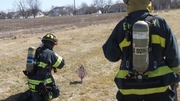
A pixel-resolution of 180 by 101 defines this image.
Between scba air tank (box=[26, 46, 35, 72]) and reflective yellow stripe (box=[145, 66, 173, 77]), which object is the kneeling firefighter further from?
reflective yellow stripe (box=[145, 66, 173, 77])

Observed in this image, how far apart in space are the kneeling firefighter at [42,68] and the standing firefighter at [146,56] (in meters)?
2.39

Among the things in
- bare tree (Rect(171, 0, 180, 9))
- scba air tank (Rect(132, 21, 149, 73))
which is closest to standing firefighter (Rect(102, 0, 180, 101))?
scba air tank (Rect(132, 21, 149, 73))

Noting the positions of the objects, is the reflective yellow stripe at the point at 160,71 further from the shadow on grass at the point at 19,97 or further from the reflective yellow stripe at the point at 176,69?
the shadow on grass at the point at 19,97

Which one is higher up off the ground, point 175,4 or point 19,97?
point 175,4

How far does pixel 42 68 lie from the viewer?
4973 millimetres

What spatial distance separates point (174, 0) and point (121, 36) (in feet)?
309

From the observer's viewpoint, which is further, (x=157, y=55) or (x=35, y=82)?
(x=35, y=82)

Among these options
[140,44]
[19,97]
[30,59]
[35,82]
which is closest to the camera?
[140,44]

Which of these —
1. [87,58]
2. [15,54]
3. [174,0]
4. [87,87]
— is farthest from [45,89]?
[174,0]

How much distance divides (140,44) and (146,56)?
14 centimetres

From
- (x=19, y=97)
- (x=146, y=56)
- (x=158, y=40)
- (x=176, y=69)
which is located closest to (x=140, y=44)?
(x=146, y=56)

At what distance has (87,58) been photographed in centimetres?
929

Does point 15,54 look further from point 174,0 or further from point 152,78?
point 174,0

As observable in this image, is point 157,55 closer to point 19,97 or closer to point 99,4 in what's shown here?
point 19,97
